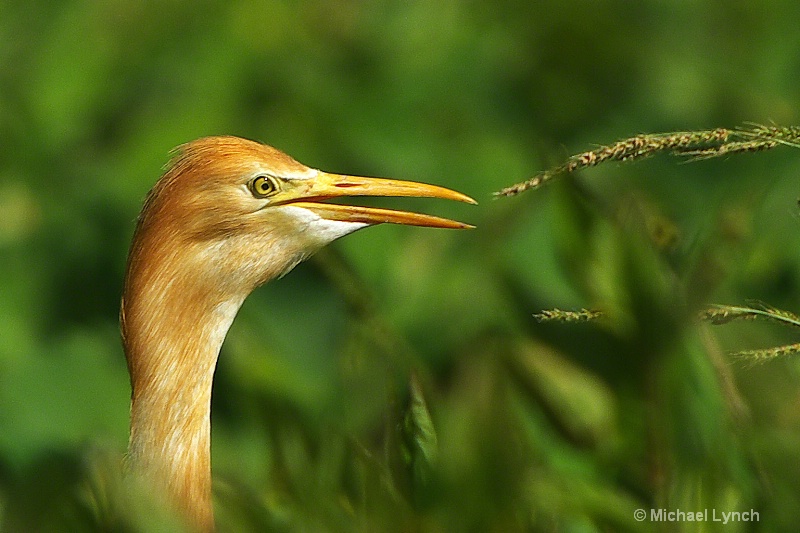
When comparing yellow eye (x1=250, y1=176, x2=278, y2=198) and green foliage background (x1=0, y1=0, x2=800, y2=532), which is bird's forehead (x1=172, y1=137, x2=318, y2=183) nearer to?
yellow eye (x1=250, y1=176, x2=278, y2=198)

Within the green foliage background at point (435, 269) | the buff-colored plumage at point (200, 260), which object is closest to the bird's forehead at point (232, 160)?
the buff-colored plumage at point (200, 260)

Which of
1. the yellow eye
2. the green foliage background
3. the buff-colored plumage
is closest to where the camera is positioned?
the green foliage background

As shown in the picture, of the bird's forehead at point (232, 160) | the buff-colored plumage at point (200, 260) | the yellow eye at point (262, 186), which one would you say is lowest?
the buff-colored plumage at point (200, 260)

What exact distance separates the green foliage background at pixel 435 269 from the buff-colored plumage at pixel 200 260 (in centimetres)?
4

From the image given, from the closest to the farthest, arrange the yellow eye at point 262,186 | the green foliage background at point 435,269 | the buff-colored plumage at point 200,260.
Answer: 1. the green foliage background at point 435,269
2. the buff-colored plumage at point 200,260
3. the yellow eye at point 262,186

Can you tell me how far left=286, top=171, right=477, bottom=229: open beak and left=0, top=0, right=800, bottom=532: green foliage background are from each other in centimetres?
8

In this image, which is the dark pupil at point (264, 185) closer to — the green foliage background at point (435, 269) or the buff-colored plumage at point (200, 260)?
the buff-colored plumage at point (200, 260)

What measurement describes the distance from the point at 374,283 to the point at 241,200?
0.61 meters

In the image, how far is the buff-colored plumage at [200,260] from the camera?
0.94m

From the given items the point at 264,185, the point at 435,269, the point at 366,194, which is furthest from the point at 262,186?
the point at 435,269

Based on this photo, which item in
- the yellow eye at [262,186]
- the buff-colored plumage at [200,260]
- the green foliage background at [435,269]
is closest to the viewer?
the green foliage background at [435,269]

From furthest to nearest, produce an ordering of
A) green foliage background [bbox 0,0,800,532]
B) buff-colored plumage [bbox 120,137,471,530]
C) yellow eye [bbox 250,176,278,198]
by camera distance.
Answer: yellow eye [bbox 250,176,278,198], buff-colored plumage [bbox 120,137,471,530], green foliage background [bbox 0,0,800,532]

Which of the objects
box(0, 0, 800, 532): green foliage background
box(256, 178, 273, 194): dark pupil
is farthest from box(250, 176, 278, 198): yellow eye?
box(0, 0, 800, 532): green foliage background

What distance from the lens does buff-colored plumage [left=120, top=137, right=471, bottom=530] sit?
0.94 m
